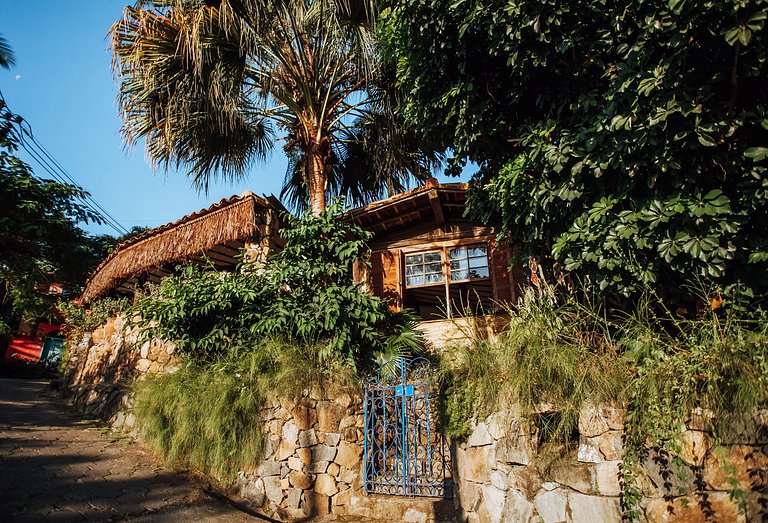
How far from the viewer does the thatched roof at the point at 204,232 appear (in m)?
7.68

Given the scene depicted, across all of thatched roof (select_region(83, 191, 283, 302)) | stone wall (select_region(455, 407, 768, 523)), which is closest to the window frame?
thatched roof (select_region(83, 191, 283, 302))

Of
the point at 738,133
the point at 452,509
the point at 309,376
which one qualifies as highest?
the point at 738,133

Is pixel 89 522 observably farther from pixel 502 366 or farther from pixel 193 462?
pixel 502 366

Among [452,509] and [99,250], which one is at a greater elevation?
[99,250]

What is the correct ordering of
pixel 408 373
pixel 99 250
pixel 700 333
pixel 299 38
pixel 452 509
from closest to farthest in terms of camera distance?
1. pixel 700 333
2. pixel 452 509
3. pixel 408 373
4. pixel 299 38
5. pixel 99 250

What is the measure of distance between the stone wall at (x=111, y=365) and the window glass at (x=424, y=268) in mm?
4572

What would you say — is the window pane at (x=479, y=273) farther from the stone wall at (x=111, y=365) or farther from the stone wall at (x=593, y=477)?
the stone wall at (x=111, y=365)

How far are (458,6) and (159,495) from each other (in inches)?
231

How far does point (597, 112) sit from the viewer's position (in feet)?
13.8

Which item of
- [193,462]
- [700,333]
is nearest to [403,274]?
[193,462]

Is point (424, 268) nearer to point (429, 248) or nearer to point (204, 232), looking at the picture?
point (429, 248)

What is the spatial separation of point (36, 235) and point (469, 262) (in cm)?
948

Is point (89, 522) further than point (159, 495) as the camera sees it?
No

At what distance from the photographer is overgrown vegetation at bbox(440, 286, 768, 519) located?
325 cm
